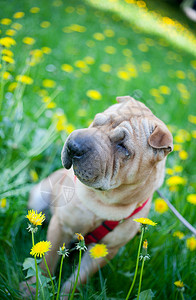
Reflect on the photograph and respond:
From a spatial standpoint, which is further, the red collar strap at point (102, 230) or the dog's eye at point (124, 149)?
the red collar strap at point (102, 230)

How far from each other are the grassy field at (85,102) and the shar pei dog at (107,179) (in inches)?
6.4

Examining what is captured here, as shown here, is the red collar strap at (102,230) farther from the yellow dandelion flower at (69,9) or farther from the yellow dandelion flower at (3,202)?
the yellow dandelion flower at (69,9)

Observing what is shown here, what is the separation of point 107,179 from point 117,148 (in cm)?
19

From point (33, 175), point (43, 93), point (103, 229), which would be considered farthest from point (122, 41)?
point (103, 229)

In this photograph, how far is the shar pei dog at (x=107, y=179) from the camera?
1569 mm

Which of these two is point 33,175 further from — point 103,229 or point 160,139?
point 160,139

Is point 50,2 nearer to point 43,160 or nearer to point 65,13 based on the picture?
point 65,13

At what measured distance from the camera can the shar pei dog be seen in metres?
1.57

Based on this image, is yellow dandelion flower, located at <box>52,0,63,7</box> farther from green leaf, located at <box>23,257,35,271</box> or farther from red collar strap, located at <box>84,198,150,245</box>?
green leaf, located at <box>23,257,35,271</box>

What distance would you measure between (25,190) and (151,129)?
1.22 m

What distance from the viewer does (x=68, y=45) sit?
5145 mm

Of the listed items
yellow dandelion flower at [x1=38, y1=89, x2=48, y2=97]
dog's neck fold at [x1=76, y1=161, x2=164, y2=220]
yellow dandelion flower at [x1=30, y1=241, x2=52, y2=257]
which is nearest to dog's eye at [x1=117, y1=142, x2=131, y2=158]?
dog's neck fold at [x1=76, y1=161, x2=164, y2=220]

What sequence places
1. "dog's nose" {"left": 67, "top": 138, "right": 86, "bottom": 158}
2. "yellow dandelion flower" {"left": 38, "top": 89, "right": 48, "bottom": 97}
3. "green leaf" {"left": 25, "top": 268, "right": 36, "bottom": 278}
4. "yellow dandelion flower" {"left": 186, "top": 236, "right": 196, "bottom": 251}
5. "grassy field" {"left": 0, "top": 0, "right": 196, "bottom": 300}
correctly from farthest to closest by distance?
"yellow dandelion flower" {"left": 38, "top": 89, "right": 48, "bottom": 97}, "yellow dandelion flower" {"left": 186, "top": 236, "right": 196, "bottom": 251}, "grassy field" {"left": 0, "top": 0, "right": 196, "bottom": 300}, "dog's nose" {"left": 67, "top": 138, "right": 86, "bottom": 158}, "green leaf" {"left": 25, "top": 268, "right": 36, "bottom": 278}

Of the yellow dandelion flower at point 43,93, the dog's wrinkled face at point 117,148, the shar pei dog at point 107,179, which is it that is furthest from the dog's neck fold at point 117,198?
the yellow dandelion flower at point 43,93
